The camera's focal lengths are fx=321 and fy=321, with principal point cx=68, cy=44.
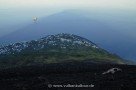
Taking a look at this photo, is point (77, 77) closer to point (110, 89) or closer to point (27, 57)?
point (110, 89)

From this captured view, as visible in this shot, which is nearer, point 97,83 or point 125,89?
point 125,89

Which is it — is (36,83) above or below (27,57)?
above

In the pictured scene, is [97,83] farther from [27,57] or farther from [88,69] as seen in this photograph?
[27,57]

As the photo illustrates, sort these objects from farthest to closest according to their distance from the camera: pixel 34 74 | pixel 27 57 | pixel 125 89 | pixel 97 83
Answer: pixel 27 57 → pixel 34 74 → pixel 97 83 → pixel 125 89

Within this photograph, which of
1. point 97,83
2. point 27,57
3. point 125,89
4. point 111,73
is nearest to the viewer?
point 125,89

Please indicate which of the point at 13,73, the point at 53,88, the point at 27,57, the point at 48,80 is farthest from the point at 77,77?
the point at 27,57

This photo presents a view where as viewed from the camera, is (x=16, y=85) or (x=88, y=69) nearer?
(x=16, y=85)

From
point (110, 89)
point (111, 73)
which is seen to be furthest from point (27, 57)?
Answer: point (110, 89)

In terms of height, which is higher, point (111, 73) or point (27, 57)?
point (111, 73)

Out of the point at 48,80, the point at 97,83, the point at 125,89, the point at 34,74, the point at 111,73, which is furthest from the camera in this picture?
the point at 34,74
